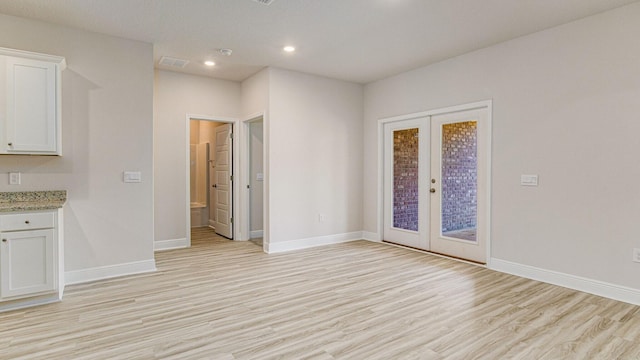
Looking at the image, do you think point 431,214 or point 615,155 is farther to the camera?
point 431,214

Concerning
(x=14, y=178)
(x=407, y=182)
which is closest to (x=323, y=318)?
(x=407, y=182)

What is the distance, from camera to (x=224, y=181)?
6.38 meters

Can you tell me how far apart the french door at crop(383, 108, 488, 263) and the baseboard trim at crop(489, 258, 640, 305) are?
0.35 metres

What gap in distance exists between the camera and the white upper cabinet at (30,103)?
3176mm

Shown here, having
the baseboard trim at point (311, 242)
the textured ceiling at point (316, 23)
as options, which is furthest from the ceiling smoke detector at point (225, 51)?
the baseboard trim at point (311, 242)

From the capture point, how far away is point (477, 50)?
4.39 metres

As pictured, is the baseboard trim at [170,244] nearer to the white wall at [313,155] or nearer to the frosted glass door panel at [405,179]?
the white wall at [313,155]

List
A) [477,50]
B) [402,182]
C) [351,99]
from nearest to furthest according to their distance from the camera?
1. [477,50]
2. [402,182]
3. [351,99]

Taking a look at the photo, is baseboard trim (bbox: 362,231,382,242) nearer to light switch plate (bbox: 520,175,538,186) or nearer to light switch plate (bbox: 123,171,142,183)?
light switch plate (bbox: 520,175,538,186)

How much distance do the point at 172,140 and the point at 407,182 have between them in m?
3.79

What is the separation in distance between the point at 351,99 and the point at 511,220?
3.23 meters

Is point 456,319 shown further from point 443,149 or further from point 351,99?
point 351,99

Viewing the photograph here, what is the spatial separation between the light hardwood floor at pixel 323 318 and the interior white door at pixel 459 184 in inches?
21.5

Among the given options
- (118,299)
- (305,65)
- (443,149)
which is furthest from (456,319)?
(305,65)
